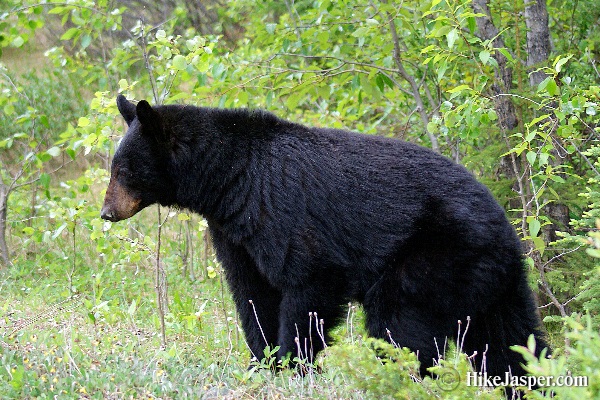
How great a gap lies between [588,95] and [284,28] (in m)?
2.84

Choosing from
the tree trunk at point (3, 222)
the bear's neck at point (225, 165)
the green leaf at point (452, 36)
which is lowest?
the tree trunk at point (3, 222)

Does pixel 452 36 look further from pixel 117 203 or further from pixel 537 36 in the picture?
Answer: pixel 117 203

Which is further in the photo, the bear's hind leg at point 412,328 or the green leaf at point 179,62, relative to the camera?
the green leaf at point 179,62

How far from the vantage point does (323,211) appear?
4.00 metres

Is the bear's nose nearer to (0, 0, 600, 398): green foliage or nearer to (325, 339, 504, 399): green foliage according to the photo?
(0, 0, 600, 398): green foliage

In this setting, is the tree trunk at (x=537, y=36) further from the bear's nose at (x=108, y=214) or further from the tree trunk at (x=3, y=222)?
the tree trunk at (x=3, y=222)

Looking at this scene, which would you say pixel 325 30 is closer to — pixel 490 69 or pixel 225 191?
pixel 490 69

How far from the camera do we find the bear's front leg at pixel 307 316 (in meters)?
3.91

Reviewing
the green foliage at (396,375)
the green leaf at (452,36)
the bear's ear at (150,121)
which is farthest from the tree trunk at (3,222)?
the green foliage at (396,375)

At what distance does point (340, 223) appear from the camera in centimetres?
401

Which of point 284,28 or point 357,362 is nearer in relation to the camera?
point 357,362

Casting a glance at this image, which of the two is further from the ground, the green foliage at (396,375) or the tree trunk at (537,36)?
the tree trunk at (537,36)

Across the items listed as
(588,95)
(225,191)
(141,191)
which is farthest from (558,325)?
(141,191)

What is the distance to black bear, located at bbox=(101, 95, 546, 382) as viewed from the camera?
12.5 feet
